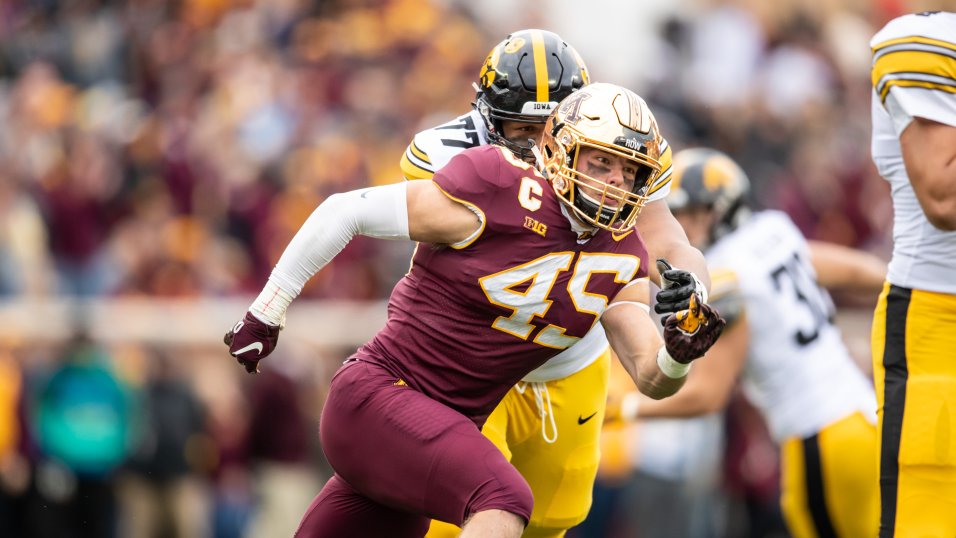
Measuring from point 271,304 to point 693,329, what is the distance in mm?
1441

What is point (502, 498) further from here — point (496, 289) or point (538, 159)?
point (538, 159)

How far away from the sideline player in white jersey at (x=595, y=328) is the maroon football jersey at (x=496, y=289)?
45 cm

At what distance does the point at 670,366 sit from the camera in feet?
15.6

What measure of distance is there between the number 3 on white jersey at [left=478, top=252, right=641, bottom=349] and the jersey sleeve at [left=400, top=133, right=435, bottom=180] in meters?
0.74

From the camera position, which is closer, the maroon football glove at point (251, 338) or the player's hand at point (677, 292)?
the player's hand at point (677, 292)

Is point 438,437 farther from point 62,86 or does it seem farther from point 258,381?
point 62,86

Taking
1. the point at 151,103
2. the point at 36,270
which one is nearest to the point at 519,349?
the point at 36,270

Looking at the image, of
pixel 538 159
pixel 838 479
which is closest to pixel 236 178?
pixel 838 479

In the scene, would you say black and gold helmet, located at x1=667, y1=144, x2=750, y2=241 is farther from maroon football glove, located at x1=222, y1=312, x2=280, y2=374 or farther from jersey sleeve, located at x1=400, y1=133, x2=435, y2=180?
maroon football glove, located at x1=222, y1=312, x2=280, y2=374

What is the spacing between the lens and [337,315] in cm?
1145

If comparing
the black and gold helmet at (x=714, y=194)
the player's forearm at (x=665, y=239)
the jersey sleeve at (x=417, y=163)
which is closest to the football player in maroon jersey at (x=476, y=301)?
the player's forearm at (x=665, y=239)

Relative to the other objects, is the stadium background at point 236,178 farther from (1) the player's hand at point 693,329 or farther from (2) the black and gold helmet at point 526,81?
(1) the player's hand at point 693,329

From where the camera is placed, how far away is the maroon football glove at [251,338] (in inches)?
201

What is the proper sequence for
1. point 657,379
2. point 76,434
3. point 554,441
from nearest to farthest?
point 657,379 → point 554,441 → point 76,434
